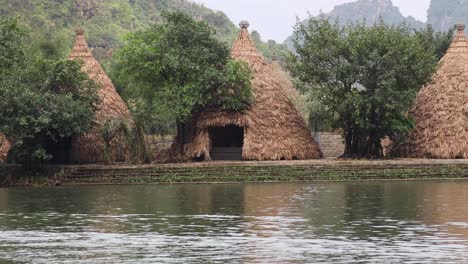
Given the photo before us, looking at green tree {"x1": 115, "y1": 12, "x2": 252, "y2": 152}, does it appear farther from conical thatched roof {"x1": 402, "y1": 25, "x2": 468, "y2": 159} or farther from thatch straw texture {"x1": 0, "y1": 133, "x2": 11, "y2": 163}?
conical thatched roof {"x1": 402, "y1": 25, "x2": 468, "y2": 159}

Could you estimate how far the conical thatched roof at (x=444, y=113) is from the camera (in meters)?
32.2

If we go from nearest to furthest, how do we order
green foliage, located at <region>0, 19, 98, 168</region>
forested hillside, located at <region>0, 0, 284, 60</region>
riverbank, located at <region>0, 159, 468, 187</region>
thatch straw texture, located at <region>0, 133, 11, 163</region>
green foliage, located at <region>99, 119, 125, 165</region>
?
green foliage, located at <region>0, 19, 98, 168</region> < riverbank, located at <region>0, 159, 468, 187</region> < green foliage, located at <region>99, 119, 125, 165</region> < thatch straw texture, located at <region>0, 133, 11, 163</region> < forested hillside, located at <region>0, 0, 284, 60</region>

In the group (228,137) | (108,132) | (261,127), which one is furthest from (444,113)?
(108,132)

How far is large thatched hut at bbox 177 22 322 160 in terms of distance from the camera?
32125 millimetres

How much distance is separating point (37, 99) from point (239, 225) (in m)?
12.6

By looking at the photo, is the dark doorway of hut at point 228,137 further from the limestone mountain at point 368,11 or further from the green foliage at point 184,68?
the limestone mountain at point 368,11

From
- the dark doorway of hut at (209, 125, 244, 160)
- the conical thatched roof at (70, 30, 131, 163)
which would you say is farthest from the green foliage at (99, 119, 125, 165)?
the dark doorway of hut at (209, 125, 244, 160)

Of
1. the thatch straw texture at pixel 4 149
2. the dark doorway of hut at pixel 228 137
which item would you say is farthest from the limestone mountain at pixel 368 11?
the thatch straw texture at pixel 4 149

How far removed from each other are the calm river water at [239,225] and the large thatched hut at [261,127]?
5.43 m

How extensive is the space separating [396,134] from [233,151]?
18.5 ft

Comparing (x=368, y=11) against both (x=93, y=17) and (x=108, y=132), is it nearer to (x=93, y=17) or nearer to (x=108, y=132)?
(x=93, y=17)

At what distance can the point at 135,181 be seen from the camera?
95.9 feet

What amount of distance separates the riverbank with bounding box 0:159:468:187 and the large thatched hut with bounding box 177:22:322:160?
6.48 feet

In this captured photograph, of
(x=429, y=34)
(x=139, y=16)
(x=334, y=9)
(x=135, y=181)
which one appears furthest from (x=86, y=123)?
(x=334, y=9)
